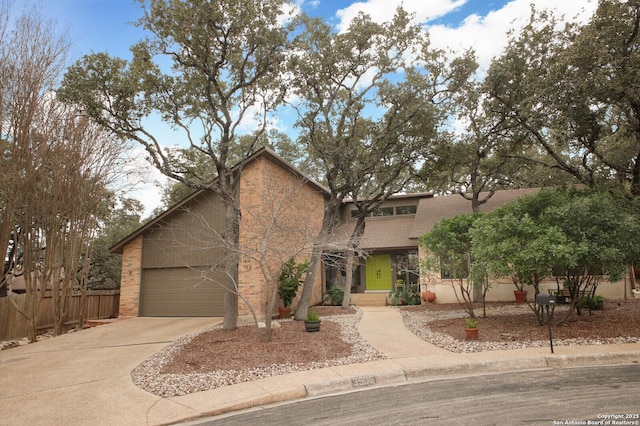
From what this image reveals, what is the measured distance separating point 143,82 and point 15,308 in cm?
872

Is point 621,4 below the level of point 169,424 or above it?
above

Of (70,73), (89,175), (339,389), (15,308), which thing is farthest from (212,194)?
(339,389)

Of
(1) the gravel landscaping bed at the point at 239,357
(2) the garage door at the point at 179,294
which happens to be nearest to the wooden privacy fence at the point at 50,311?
(2) the garage door at the point at 179,294

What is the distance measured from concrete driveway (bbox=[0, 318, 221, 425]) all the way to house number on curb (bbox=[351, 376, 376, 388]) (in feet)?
8.86

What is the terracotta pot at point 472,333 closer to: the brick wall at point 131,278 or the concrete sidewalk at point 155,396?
the concrete sidewalk at point 155,396

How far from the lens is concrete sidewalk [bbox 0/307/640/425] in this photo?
17.9 ft

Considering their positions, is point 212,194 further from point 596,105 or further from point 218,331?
point 596,105

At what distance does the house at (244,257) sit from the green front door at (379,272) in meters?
0.05

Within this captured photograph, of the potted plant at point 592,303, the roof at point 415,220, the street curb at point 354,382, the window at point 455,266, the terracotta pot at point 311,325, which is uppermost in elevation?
the roof at point 415,220

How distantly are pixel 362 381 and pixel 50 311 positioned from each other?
44.7 feet

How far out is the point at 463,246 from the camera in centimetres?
1217

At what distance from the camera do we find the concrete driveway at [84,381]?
17.5 feet

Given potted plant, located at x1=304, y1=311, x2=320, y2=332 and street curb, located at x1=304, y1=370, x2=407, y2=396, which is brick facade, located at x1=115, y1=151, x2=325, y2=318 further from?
street curb, located at x1=304, y1=370, x2=407, y2=396

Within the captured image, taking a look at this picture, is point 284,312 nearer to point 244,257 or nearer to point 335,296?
point 244,257
